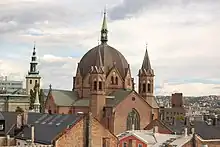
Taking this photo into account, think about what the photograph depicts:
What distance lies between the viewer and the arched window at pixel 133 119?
285 feet

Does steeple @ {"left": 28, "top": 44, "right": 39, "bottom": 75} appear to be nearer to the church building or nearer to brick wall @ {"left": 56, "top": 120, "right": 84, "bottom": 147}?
the church building

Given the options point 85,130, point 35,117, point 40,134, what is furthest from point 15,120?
point 85,130

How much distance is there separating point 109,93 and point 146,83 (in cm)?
769

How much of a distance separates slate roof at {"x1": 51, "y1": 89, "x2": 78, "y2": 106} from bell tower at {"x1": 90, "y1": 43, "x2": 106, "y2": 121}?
913 centimetres

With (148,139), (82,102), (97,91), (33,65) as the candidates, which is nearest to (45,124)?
(148,139)

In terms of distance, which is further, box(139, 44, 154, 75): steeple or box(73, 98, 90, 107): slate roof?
box(139, 44, 154, 75): steeple

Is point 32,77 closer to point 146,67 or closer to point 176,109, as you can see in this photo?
point 176,109

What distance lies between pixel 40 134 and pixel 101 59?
1355 inches

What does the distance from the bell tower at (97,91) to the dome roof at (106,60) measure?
5850 millimetres

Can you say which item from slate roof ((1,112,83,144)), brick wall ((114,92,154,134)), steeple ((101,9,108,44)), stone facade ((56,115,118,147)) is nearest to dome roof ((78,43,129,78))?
steeple ((101,9,108,44))

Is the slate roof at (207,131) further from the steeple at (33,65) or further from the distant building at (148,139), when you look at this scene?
the steeple at (33,65)

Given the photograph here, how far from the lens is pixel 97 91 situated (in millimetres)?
86438

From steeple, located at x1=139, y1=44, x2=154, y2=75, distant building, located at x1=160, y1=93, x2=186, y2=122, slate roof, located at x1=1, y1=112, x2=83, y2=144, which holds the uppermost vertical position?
steeple, located at x1=139, y1=44, x2=154, y2=75

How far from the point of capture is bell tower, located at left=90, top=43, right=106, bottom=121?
282 ft
